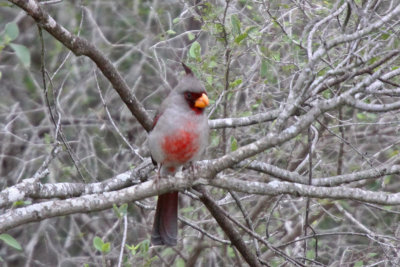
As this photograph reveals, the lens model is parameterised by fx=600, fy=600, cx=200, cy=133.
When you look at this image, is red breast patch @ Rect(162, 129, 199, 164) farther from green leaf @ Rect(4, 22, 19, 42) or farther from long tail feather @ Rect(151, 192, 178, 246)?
green leaf @ Rect(4, 22, 19, 42)

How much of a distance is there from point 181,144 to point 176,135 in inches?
2.5

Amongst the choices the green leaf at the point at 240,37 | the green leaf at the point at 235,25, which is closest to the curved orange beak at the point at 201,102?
the green leaf at the point at 240,37

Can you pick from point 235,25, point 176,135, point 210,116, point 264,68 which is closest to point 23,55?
point 176,135

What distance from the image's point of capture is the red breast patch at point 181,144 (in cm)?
375

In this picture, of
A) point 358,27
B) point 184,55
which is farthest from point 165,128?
point 184,55

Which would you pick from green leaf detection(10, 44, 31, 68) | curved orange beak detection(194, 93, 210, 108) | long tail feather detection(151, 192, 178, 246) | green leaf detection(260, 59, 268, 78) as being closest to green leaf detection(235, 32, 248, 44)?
green leaf detection(260, 59, 268, 78)

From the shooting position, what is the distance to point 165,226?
399 centimetres

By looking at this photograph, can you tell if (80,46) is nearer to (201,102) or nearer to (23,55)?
(201,102)

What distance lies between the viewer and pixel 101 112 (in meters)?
5.98

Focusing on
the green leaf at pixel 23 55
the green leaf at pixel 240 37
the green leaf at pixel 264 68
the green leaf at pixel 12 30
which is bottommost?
the green leaf at pixel 23 55

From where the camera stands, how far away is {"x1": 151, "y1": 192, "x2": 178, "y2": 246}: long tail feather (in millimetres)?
3979

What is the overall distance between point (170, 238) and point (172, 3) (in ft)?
9.72

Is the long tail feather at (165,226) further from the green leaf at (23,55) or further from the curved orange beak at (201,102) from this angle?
the green leaf at (23,55)

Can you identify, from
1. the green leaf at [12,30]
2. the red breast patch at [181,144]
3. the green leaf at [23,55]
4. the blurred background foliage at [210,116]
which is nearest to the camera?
the green leaf at [23,55]
